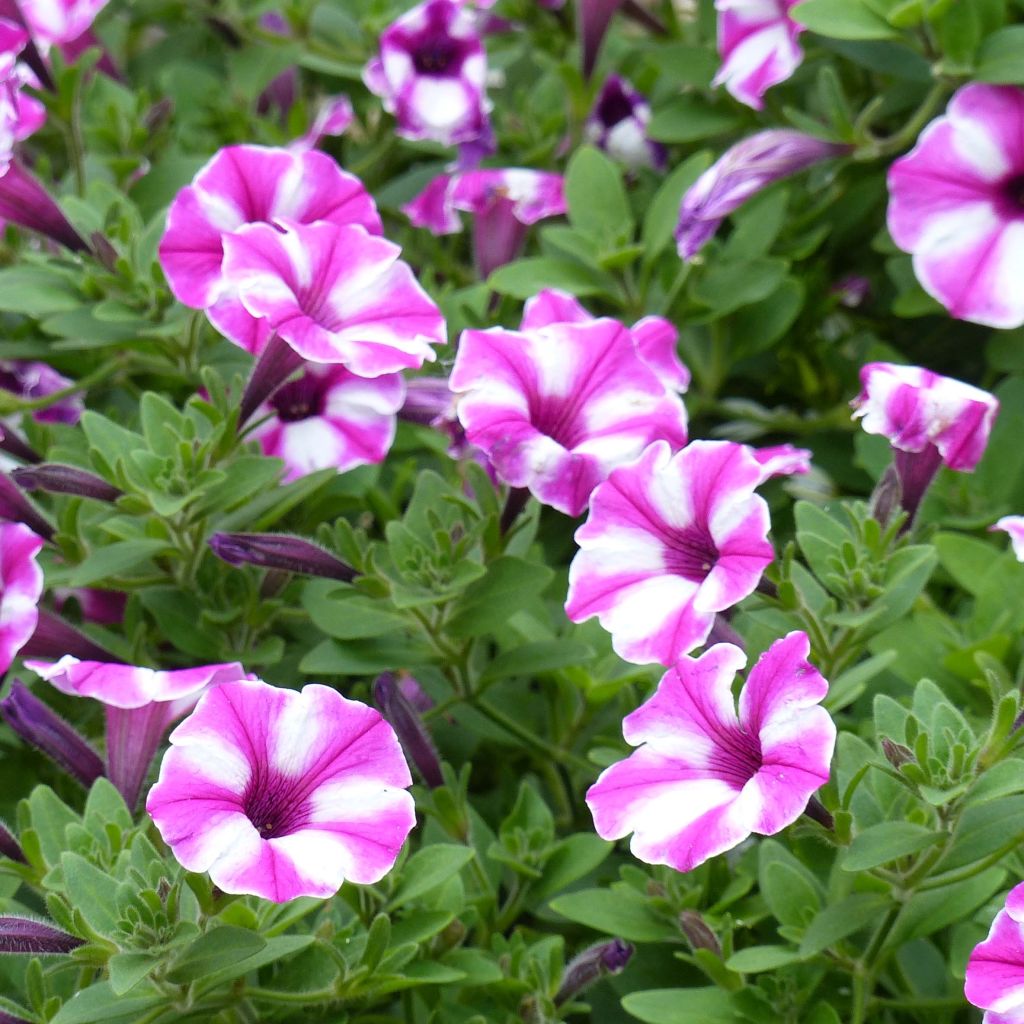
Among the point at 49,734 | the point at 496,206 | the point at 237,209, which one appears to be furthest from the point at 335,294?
the point at 496,206

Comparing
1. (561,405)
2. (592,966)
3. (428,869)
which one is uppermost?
(561,405)

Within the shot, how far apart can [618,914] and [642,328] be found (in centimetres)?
48

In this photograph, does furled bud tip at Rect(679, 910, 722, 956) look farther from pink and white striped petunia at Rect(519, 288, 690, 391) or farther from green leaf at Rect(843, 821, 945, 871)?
pink and white striped petunia at Rect(519, 288, 690, 391)

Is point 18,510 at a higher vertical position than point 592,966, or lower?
higher

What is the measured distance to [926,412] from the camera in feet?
3.39

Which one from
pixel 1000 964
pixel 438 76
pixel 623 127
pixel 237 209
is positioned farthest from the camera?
pixel 623 127

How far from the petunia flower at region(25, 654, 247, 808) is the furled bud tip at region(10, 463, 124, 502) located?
5.6 inches

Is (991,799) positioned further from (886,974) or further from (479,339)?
(479,339)

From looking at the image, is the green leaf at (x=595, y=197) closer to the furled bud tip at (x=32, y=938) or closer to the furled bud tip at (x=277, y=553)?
the furled bud tip at (x=277, y=553)

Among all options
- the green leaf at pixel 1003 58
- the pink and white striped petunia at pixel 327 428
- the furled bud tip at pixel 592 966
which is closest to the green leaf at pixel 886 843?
the furled bud tip at pixel 592 966

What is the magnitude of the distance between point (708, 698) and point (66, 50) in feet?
4.78

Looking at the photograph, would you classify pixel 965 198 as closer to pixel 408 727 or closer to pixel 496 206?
pixel 496 206

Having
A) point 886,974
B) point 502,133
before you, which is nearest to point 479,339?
point 886,974

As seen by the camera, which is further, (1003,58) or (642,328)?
(1003,58)
